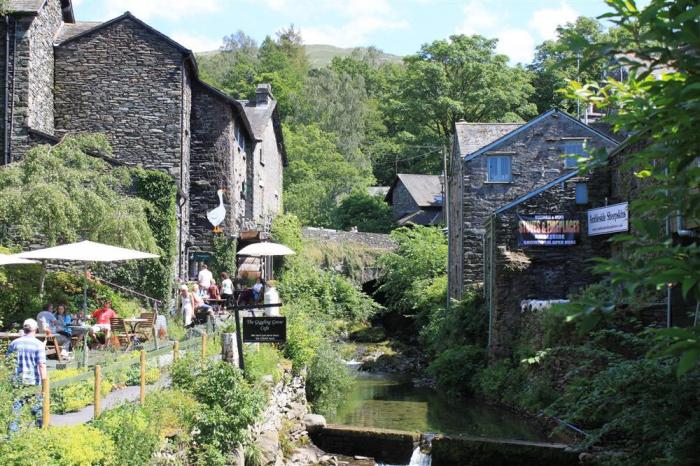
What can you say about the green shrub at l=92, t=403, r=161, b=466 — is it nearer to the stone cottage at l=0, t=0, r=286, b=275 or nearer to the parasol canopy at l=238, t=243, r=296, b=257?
the parasol canopy at l=238, t=243, r=296, b=257

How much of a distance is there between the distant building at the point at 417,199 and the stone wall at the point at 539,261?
79.5 feet

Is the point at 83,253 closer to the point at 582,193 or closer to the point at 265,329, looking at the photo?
the point at 265,329

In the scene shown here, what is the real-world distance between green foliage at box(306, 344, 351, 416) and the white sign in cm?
893

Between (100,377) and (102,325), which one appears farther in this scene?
(102,325)

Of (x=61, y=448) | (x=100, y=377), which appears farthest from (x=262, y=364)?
(x=61, y=448)

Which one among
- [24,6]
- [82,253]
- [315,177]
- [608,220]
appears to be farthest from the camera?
[315,177]

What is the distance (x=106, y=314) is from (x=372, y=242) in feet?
85.1

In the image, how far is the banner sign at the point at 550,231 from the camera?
24.6 meters

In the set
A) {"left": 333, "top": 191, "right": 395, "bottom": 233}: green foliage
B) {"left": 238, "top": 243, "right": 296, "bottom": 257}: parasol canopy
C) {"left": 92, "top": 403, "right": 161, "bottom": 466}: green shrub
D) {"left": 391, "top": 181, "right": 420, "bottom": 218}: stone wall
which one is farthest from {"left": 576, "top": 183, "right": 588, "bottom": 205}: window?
{"left": 333, "top": 191, "right": 395, "bottom": 233}: green foliage

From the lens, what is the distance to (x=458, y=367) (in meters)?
25.9

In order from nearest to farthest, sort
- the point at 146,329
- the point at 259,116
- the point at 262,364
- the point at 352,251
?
the point at 262,364, the point at 146,329, the point at 259,116, the point at 352,251

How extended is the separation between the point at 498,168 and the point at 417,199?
20.8 metres

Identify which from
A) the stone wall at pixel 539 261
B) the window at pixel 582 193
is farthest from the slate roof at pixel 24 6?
the window at pixel 582 193

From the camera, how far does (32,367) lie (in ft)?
32.1
